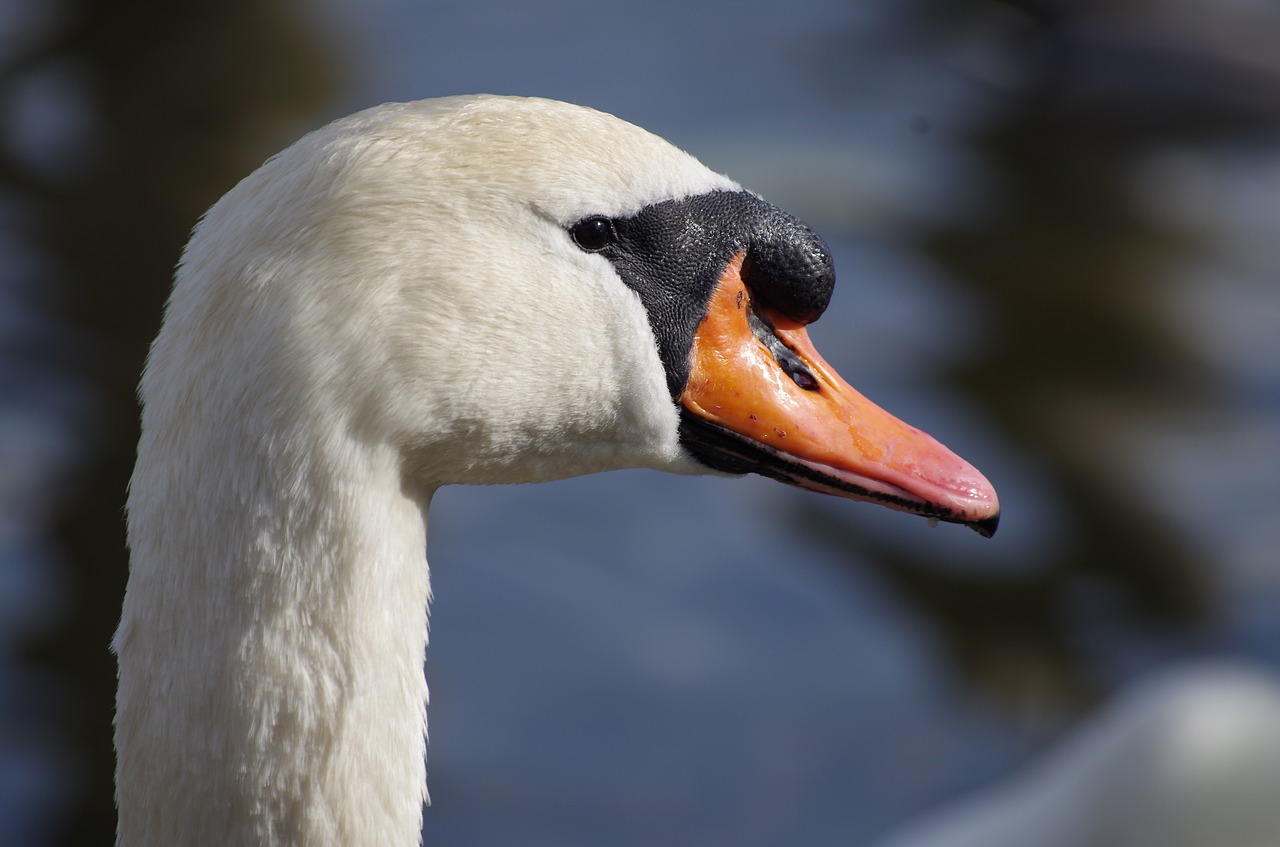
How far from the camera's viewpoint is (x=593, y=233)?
2213 mm

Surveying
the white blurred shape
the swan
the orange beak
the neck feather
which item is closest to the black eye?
the swan

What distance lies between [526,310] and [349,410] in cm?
28

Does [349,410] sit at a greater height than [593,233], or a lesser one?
lesser

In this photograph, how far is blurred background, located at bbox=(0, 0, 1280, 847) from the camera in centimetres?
516

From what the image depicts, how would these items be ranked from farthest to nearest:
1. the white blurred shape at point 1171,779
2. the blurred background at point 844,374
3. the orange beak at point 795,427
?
the blurred background at point 844,374 < the white blurred shape at point 1171,779 < the orange beak at point 795,427

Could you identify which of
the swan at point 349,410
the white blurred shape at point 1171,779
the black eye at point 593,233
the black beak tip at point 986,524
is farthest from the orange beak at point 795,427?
the white blurred shape at point 1171,779

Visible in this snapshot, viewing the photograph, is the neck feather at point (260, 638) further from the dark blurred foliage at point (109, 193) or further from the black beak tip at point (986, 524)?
the dark blurred foliage at point (109, 193)

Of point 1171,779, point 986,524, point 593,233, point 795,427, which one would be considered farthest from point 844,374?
point 593,233

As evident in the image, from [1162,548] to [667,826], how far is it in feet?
7.27

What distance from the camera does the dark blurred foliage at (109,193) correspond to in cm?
517

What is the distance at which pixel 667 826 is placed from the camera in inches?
196

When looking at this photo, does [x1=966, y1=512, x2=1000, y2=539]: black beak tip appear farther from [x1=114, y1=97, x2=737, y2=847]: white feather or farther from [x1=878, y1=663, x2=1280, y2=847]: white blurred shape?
[x1=878, y1=663, x2=1280, y2=847]: white blurred shape

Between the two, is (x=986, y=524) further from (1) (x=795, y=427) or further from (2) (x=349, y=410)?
(2) (x=349, y=410)

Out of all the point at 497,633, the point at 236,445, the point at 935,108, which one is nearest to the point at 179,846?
the point at 236,445
